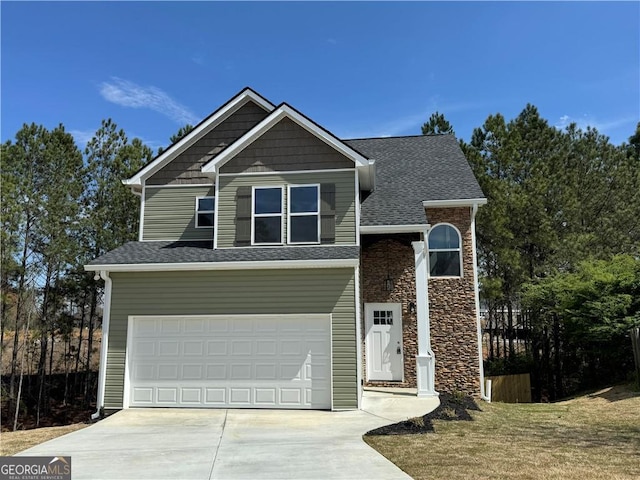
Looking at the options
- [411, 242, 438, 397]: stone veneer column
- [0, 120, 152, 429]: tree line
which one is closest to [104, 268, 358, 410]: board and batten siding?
[411, 242, 438, 397]: stone veneer column

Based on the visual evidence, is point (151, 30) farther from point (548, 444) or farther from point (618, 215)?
point (618, 215)

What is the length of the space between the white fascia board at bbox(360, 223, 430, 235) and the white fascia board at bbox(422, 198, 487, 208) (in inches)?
62.3

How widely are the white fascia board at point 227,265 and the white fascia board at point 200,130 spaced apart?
136 inches

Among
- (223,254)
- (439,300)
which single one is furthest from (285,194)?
(439,300)

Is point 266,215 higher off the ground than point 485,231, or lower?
lower

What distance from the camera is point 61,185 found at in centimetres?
1884

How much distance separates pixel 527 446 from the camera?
7285 mm

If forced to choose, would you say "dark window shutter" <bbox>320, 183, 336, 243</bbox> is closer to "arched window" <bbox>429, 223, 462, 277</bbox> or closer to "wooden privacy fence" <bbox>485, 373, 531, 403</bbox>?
"arched window" <bbox>429, 223, 462, 277</bbox>

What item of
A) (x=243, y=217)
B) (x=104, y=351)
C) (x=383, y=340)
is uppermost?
(x=243, y=217)

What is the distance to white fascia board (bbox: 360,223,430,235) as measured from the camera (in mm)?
12578

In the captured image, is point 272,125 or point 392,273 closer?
point 272,125

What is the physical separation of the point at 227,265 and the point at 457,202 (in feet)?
23.3

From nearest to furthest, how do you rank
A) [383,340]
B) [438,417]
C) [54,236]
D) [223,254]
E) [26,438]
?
[26,438]
[438,417]
[223,254]
[383,340]
[54,236]

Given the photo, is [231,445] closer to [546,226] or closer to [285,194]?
[285,194]
